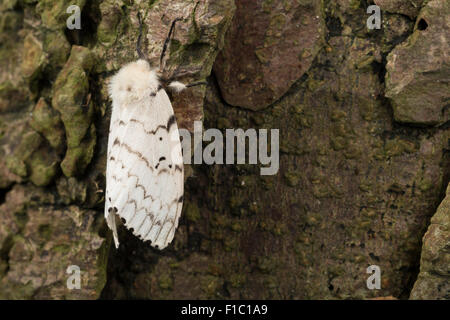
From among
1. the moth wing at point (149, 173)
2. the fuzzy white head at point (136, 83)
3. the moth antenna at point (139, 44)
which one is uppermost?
the moth antenna at point (139, 44)

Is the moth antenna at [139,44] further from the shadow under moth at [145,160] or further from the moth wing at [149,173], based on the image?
the moth wing at [149,173]

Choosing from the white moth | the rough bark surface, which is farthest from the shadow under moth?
the rough bark surface

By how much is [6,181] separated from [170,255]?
0.63 meters

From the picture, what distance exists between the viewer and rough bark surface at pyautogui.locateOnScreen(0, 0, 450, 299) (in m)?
1.48

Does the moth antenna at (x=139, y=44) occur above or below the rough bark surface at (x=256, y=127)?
above

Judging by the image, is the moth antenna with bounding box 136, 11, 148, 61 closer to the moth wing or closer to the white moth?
the white moth

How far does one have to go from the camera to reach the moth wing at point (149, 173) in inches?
56.1

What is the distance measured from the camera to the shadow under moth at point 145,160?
142cm

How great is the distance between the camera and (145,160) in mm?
1441

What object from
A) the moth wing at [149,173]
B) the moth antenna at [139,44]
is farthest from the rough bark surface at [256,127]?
the moth wing at [149,173]

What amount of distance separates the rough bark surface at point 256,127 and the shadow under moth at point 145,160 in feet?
0.35

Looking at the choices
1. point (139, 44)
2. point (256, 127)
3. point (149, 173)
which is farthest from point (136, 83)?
point (256, 127)
